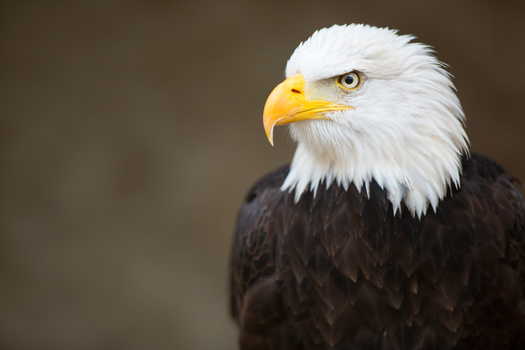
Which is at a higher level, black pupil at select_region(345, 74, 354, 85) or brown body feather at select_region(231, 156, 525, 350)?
black pupil at select_region(345, 74, 354, 85)

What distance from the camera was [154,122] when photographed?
4.29m

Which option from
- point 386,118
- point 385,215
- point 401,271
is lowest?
point 401,271

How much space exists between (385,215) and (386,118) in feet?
1.11

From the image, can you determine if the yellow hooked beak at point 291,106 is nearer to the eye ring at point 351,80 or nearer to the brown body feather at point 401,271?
the eye ring at point 351,80

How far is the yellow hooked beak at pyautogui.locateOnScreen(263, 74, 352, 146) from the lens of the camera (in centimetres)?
188

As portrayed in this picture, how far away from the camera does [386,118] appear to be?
1.84 m

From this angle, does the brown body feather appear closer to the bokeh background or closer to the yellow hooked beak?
the yellow hooked beak

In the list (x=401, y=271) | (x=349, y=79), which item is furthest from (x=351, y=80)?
(x=401, y=271)

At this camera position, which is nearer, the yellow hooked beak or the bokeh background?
the yellow hooked beak

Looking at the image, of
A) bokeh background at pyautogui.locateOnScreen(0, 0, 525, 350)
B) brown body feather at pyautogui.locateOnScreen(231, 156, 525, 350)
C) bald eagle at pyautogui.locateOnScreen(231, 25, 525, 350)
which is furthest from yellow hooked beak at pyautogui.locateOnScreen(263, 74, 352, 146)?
bokeh background at pyautogui.locateOnScreen(0, 0, 525, 350)

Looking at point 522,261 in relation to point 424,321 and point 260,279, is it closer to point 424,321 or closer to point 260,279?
point 424,321

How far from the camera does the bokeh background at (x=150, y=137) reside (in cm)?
411

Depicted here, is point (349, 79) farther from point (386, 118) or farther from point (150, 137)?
point (150, 137)

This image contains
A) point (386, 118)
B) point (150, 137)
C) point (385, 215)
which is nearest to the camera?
point (386, 118)
